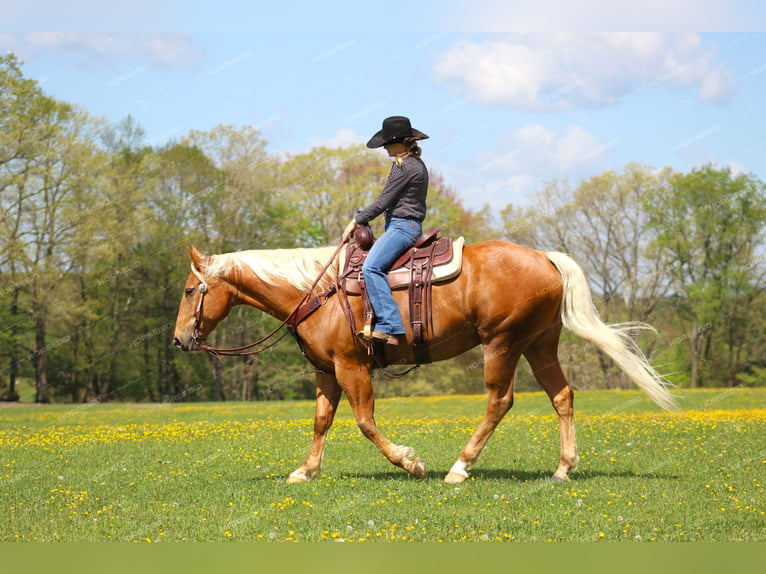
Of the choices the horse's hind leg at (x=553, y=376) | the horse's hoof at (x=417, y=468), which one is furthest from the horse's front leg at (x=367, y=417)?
the horse's hind leg at (x=553, y=376)

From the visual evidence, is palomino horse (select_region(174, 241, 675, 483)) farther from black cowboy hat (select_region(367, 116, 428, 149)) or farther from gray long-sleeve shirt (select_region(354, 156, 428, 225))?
black cowboy hat (select_region(367, 116, 428, 149))

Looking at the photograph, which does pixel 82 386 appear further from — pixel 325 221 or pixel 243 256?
pixel 243 256

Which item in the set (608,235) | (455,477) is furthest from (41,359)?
(455,477)

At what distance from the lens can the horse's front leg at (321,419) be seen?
9.70 m

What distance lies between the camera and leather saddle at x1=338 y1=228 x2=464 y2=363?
920cm

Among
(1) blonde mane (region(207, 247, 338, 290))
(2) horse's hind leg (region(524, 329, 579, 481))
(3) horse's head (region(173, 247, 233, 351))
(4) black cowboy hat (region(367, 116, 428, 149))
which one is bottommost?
(2) horse's hind leg (region(524, 329, 579, 481))

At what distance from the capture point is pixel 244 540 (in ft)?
21.7

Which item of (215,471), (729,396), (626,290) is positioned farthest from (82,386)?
(215,471)

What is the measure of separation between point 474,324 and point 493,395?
825 millimetres

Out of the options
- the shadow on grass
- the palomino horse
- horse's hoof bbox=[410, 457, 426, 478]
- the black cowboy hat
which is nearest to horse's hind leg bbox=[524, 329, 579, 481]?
the palomino horse

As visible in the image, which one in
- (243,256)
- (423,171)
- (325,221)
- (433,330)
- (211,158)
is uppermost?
(211,158)

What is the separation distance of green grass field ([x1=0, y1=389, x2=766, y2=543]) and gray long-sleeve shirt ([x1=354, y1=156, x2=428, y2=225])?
3021 millimetres

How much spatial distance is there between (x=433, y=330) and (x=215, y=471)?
372cm

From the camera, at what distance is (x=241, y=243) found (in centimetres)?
4341
